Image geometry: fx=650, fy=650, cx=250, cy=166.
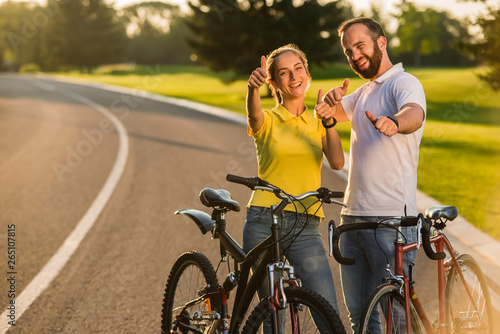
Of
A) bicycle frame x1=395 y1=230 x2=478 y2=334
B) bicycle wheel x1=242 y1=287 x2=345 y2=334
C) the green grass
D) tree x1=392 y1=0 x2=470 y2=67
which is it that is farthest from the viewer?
tree x1=392 y1=0 x2=470 y2=67

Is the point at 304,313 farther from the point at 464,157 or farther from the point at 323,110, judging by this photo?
the point at 464,157

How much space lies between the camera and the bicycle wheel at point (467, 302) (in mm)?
4055

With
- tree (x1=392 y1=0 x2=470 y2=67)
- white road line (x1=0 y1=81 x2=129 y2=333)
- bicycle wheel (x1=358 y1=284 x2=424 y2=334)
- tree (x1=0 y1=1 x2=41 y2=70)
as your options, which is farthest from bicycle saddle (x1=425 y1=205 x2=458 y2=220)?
tree (x1=0 y1=1 x2=41 y2=70)

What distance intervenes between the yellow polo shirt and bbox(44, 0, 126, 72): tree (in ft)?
317

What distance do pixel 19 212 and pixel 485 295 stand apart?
7069mm

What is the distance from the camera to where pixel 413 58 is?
97562mm

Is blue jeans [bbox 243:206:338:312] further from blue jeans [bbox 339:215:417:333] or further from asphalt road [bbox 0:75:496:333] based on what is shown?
asphalt road [bbox 0:75:496:333]

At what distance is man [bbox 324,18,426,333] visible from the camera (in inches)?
139

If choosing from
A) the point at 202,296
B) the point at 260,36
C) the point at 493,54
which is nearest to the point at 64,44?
the point at 260,36

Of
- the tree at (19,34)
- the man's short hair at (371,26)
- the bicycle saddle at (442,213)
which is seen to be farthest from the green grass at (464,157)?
the tree at (19,34)

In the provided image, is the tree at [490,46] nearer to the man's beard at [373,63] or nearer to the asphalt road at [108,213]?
the asphalt road at [108,213]

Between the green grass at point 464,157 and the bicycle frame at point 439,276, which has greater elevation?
the green grass at point 464,157

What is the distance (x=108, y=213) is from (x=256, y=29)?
98.9ft

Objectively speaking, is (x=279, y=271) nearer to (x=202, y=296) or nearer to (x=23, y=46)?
(x=202, y=296)
